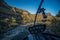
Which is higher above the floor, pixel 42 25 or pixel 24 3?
pixel 24 3

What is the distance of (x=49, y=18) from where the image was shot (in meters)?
2.34

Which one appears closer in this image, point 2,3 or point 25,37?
point 25,37

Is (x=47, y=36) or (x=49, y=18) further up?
(x=49, y=18)

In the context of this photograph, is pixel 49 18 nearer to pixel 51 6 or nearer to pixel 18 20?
pixel 51 6

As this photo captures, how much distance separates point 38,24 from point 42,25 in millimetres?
88

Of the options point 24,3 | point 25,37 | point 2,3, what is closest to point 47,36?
point 25,37

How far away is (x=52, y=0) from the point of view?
2404mm

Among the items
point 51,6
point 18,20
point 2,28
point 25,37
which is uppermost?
point 51,6

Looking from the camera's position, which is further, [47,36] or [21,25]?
[21,25]

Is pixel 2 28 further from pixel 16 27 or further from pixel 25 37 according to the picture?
pixel 25 37

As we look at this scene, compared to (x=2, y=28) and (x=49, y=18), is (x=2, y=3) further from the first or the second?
(x=49, y=18)

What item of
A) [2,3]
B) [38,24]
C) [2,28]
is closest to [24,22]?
[38,24]

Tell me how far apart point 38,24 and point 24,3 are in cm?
54

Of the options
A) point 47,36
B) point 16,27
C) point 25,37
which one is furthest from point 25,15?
point 47,36
